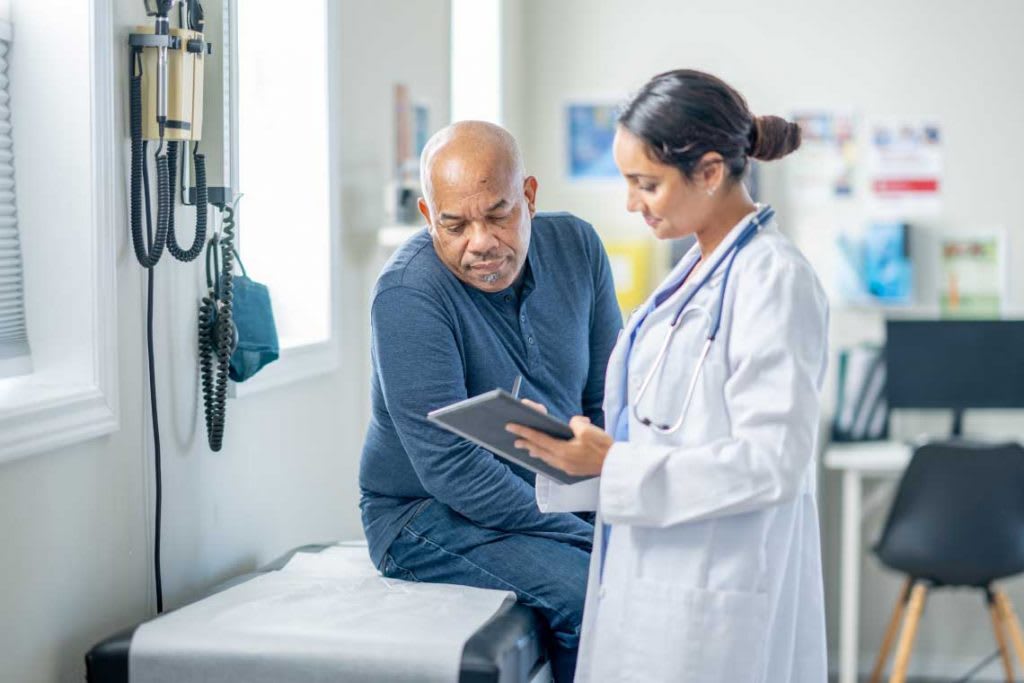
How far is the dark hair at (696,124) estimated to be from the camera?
4.83 feet

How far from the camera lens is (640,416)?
1561mm

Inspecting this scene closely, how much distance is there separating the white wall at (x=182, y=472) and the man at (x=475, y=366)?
30 centimetres

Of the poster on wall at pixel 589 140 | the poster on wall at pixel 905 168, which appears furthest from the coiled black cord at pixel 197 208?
the poster on wall at pixel 905 168

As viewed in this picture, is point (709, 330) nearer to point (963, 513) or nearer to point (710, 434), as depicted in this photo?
point (710, 434)

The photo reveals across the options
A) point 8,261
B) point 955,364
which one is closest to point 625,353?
point 8,261

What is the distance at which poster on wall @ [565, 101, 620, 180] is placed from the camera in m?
4.41

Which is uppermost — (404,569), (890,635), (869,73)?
(869,73)

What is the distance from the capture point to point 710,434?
1501mm

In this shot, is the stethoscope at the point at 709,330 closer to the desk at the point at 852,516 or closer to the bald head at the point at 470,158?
the bald head at the point at 470,158

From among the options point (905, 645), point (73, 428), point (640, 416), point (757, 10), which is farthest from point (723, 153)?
point (757, 10)

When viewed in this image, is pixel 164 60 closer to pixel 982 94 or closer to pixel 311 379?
pixel 311 379

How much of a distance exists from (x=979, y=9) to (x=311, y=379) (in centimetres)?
270

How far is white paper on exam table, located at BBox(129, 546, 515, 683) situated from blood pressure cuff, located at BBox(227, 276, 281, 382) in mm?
425

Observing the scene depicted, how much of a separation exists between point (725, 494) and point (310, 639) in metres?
0.57
